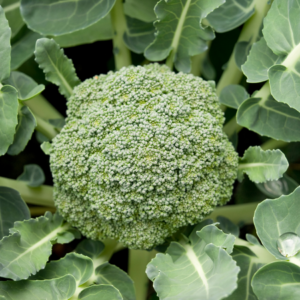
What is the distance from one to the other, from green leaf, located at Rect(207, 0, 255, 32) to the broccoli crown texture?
0.28 m

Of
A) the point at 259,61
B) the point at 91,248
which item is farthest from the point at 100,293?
the point at 259,61

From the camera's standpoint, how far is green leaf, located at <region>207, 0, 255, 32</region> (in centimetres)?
111

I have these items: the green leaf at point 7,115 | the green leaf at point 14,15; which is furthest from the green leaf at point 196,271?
the green leaf at point 14,15

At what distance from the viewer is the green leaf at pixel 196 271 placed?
68cm

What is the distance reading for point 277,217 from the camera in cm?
80

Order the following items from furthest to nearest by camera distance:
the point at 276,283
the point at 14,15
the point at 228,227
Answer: the point at 14,15 → the point at 228,227 → the point at 276,283

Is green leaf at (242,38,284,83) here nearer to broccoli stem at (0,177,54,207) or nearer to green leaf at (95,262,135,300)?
green leaf at (95,262,135,300)

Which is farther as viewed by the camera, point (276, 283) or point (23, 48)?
point (23, 48)

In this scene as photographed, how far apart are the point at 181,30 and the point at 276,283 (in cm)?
79

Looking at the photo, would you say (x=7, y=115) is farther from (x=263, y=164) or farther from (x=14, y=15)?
(x=263, y=164)

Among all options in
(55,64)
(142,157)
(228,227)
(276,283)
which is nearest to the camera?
(276,283)

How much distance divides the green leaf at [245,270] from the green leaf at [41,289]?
44 centimetres

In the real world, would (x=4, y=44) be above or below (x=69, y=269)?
above

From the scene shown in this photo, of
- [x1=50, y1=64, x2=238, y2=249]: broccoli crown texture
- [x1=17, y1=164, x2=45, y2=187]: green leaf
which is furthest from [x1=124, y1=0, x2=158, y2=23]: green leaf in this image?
[x1=17, y1=164, x2=45, y2=187]: green leaf
